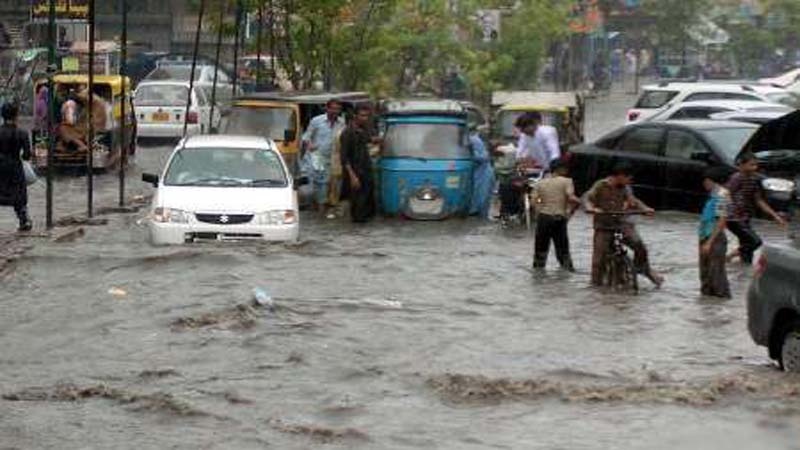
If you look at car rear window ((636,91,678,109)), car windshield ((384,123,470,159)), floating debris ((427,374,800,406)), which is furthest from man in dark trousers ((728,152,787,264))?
car rear window ((636,91,678,109))

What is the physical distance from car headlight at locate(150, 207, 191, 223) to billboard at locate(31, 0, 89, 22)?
88.4ft

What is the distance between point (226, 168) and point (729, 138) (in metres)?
7.22

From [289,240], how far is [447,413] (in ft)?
28.5

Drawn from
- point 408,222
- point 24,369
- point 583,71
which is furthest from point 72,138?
point 583,71

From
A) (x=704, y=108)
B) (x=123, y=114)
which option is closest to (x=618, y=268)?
(x=123, y=114)

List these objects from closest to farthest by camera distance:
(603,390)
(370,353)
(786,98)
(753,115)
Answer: (603,390)
(370,353)
(753,115)
(786,98)

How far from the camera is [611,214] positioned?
16.5 meters

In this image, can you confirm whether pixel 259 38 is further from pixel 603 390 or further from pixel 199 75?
pixel 603 390

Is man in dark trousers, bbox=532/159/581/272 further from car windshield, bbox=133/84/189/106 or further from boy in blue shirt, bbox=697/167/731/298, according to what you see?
car windshield, bbox=133/84/189/106

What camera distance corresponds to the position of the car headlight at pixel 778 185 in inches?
774

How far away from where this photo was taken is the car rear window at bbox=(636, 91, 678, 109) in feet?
126

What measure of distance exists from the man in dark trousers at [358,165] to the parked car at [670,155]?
134 inches

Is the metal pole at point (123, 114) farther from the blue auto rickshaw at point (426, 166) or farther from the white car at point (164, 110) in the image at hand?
the white car at point (164, 110)

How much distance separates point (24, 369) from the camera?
12.2 m
